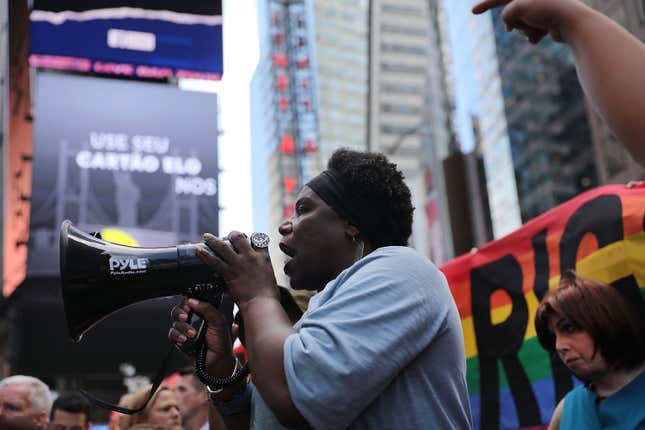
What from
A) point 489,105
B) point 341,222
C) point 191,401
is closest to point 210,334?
point 341,222

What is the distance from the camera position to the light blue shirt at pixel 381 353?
1.42m

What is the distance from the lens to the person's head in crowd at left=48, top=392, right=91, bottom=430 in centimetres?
531

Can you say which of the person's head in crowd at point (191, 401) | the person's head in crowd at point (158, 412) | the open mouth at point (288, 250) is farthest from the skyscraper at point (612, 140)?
the open mouth at point (288, 250)

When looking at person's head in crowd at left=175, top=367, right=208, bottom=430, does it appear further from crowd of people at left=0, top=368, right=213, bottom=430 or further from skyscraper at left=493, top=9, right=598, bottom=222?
skyscraper at left=493, top=9, right=598, bottom=222

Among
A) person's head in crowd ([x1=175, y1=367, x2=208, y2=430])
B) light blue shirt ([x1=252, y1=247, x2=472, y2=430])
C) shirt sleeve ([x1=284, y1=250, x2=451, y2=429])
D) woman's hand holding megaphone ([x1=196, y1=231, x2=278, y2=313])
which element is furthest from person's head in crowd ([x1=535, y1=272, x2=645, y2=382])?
person's head in crowd ([x1=175, y1=367, x2=208, y2=430])

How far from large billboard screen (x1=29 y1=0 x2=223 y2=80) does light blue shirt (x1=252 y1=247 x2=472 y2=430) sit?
971cm

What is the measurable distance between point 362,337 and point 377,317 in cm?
6

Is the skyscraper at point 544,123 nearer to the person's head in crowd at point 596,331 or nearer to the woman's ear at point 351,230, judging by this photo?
the person's head in crowd at point 596,331

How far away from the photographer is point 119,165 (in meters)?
10.4

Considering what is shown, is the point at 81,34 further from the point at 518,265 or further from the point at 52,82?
the point at 518,265

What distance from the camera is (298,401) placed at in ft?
4.63

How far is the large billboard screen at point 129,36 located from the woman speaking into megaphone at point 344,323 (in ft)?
30.7

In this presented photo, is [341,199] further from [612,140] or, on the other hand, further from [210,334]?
[612,140]

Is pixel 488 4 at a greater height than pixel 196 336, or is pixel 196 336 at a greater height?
pixel 488 4
